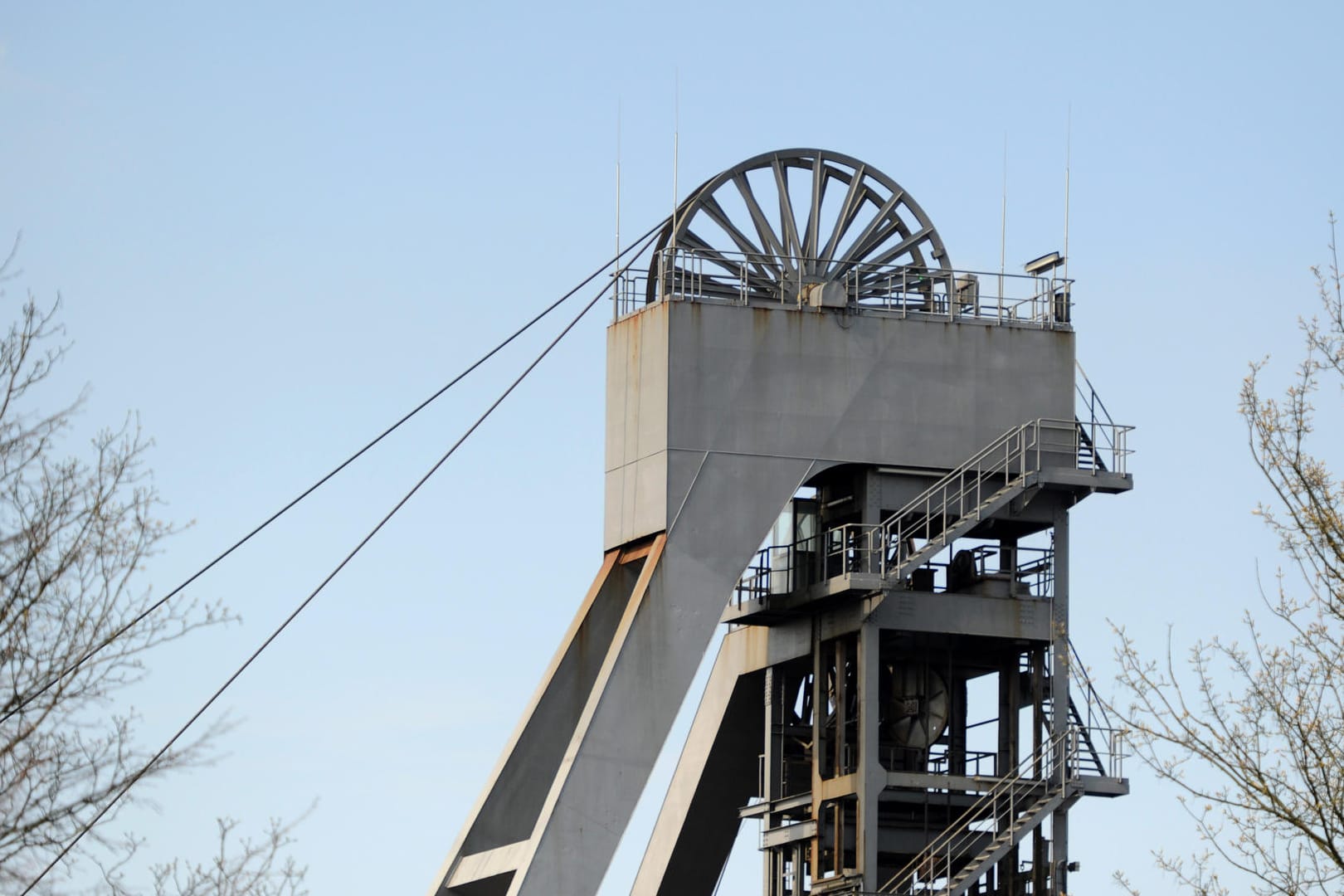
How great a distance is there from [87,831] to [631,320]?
19.1m

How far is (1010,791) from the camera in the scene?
128 feet

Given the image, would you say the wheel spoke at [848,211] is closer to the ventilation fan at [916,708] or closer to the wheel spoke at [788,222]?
the wheel spoke at [788,222]

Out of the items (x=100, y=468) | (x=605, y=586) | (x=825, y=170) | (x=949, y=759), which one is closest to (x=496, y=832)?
(x=605, y=586)

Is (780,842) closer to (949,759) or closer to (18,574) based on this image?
(949,759)

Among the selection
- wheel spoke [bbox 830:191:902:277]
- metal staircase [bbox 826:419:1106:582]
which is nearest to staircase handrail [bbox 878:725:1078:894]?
metal staircase [bbox 826:419:1106:582]

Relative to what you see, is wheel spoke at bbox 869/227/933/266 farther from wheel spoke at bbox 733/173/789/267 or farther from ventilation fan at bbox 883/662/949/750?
ventilation fan at bbox 883/662/949/750

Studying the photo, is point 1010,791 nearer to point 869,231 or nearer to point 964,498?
point 964,498

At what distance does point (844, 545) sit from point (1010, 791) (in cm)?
431

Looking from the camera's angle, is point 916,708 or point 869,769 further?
point 916,708

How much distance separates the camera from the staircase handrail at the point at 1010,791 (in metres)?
39.0

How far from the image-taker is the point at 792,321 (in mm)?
39750

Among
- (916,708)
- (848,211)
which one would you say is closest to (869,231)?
(848,211)

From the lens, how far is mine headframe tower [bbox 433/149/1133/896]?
38.6 metres

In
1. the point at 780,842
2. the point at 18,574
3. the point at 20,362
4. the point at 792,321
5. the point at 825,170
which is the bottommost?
the point at 780,842
